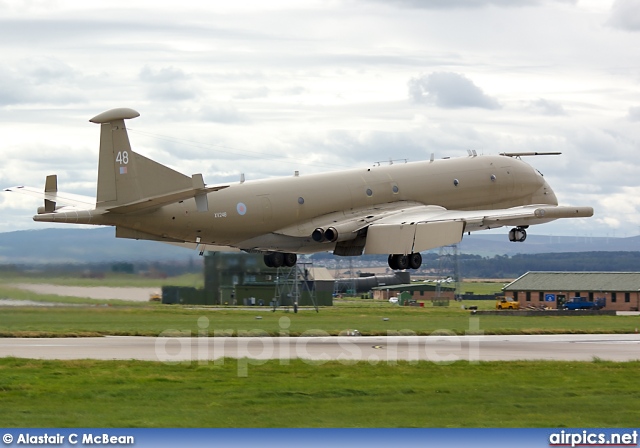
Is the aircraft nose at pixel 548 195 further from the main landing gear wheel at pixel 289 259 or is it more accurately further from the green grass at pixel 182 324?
the main landing gear wheel at pixel 289 259

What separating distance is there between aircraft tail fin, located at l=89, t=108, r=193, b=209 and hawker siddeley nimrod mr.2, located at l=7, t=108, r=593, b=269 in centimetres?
4

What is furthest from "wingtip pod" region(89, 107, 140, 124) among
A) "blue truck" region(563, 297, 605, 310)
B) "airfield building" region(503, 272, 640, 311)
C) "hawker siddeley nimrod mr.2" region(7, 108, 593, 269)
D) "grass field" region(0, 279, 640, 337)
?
"airfield building" region(503, 272, 640, 311)

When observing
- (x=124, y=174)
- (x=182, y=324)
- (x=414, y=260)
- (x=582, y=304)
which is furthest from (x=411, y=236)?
(x=582, y=304)

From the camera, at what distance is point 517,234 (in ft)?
160

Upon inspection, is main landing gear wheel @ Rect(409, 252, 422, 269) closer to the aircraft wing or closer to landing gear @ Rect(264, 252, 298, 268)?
the aircraft wing

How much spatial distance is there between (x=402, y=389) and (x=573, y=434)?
682 cm

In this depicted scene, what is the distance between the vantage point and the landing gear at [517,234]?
48344mm

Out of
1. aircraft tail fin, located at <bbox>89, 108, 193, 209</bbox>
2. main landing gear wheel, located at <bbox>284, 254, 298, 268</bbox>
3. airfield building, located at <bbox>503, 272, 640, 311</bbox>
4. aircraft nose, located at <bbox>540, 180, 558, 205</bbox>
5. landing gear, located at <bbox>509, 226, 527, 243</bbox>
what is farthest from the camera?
airfield building, located at <bbox>503, 272, 640, 311</bbox>

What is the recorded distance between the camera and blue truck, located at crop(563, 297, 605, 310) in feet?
334

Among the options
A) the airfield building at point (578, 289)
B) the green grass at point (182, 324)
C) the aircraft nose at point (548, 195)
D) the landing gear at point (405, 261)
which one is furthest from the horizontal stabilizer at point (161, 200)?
the airfield building at point (578, 289)

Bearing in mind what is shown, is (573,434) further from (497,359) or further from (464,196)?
(464,196)

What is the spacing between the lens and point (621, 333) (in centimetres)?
5206

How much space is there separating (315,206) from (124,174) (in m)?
9.30

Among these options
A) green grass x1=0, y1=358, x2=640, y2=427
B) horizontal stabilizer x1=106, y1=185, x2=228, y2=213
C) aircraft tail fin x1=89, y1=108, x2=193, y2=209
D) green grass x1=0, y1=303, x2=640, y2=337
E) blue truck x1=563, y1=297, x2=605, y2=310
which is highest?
aircraft tail fin x1=89, y1=108, x2=193, y2=209
